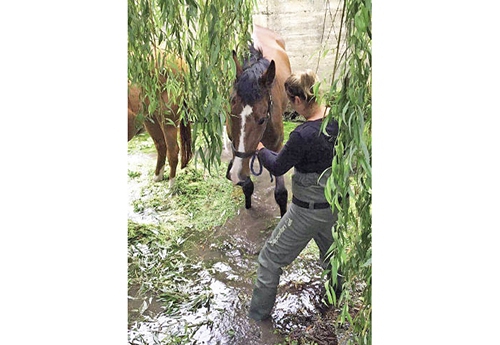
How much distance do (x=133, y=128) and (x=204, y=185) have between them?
13.8 inches

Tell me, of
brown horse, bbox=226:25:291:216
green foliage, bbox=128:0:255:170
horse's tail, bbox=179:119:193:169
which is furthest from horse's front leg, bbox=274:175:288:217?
horse's tail, bbox=179:119:193:169

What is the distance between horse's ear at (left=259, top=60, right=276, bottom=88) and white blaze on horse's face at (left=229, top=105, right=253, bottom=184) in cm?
11

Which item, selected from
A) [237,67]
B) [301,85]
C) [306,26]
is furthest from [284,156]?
[306,26]

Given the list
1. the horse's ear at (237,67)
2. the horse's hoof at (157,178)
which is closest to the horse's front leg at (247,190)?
the horse's hoof at (157,178)

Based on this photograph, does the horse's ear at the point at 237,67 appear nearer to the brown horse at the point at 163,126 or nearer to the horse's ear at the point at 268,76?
the horse's ear at the point at 268,76

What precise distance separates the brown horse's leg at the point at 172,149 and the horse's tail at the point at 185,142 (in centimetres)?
3

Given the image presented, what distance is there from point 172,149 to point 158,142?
2.4 inches

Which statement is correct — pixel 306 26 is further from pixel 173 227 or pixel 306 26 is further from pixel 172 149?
pixel 173 227

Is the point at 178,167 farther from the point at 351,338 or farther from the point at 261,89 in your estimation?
the point at 351,338

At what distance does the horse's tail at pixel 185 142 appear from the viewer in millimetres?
1944

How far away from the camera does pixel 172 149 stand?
6.62 feet

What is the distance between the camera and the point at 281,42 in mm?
1871

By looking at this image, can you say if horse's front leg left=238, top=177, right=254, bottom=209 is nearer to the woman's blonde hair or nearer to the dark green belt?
the dark green belt
